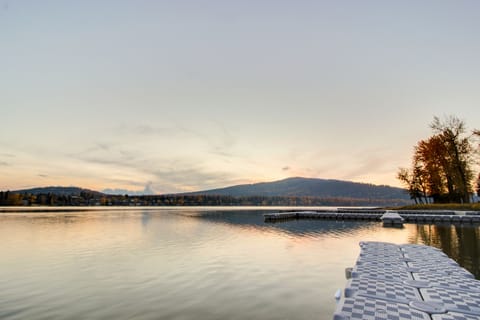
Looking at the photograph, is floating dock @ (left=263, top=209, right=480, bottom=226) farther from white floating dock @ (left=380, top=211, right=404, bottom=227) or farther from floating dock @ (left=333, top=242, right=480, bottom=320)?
floating dock @ (left=333, top=242, right=480, bottom=320)

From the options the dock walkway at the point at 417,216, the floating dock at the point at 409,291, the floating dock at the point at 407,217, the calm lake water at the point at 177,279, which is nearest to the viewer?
the floating dock at the point at 409,291

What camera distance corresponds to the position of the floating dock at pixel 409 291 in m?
7.21

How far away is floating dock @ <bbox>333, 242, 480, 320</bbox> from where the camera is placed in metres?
7.21

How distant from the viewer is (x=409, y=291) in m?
9.10

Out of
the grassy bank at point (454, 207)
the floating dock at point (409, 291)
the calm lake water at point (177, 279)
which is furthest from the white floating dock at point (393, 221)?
the floating dock at point (409, 291)

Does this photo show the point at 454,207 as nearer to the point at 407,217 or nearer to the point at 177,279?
the point at 407,217

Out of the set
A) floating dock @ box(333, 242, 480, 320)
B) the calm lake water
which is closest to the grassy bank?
the calm lake water

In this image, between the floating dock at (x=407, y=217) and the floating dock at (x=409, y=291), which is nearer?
the floating dock at (x=409, y=291)

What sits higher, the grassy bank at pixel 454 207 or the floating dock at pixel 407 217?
the grassy bank at pixel 454 207

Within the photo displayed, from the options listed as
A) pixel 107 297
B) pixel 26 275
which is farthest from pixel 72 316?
pixel 26 275

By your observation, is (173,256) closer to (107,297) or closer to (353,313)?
(107,297)

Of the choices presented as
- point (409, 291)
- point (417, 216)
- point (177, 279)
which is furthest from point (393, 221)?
point (177, 279)

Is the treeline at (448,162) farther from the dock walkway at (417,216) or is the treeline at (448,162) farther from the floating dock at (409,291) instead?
the floating dock at (409,291)

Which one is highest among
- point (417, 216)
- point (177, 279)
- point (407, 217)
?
point (417, 216)
